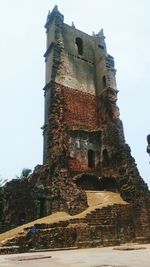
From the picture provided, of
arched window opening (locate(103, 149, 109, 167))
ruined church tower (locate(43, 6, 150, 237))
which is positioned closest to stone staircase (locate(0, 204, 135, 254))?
ruined church tower (locate(43, 6, 150, 237))

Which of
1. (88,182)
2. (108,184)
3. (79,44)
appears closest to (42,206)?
(88,182)

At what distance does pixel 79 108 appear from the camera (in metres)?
23.2

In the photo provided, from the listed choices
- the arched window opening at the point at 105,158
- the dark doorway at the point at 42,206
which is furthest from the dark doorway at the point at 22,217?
the arched window opening at the point at 105,158

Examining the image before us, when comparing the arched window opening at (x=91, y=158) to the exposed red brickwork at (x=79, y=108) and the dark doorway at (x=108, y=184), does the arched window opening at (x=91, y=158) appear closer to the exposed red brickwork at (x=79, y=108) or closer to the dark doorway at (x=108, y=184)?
the dark doorway at (x=108, y=184)

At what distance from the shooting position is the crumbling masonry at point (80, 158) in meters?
15.3

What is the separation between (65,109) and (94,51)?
7401 mm

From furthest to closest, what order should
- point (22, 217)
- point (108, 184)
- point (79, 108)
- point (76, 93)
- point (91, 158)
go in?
point (76, 93)
point (79, 108)
point (91, 158)
point (108, 184)
point (22, 217)

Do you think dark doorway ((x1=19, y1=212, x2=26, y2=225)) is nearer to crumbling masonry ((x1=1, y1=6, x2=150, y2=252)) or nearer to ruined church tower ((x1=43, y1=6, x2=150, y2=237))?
crumbling masonry ((x1=1, y1=6, x2=150, y2=252))

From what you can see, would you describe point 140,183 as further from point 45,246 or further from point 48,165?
point 45,246

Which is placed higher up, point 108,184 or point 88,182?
point 88,182

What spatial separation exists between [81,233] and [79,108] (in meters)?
11.2

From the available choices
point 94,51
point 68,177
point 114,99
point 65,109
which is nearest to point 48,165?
point 68,177

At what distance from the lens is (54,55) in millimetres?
23109

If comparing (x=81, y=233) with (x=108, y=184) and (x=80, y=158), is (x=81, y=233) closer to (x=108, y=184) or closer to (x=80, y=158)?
(x=108, y=184)
